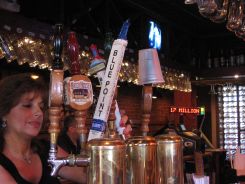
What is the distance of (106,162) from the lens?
0.86 metres

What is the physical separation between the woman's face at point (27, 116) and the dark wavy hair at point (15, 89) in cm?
2

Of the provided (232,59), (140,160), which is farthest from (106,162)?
(232,59)

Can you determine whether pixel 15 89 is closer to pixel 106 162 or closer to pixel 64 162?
pixel 64 162

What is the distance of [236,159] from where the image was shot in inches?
121

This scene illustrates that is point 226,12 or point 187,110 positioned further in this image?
point 187,110

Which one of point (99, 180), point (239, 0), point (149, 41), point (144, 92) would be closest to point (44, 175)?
point (144, 92)

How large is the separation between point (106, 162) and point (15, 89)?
28.1 inches

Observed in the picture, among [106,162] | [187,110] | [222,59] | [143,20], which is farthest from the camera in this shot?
[222,59]

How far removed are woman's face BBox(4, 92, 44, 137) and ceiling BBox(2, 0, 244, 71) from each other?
82.2 inches

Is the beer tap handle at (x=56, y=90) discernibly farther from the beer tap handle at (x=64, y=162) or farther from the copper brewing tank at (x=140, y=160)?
the copper brewing tank at (x=140, y=160)

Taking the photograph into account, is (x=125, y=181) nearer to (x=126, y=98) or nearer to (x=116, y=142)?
(x=116, y=142)

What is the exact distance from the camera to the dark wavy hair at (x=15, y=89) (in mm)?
1428

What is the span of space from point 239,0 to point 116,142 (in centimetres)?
161

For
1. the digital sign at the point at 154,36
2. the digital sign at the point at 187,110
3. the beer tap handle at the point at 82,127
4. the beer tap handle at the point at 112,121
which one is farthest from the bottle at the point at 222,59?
the beer tap handle at the point at 82,127
